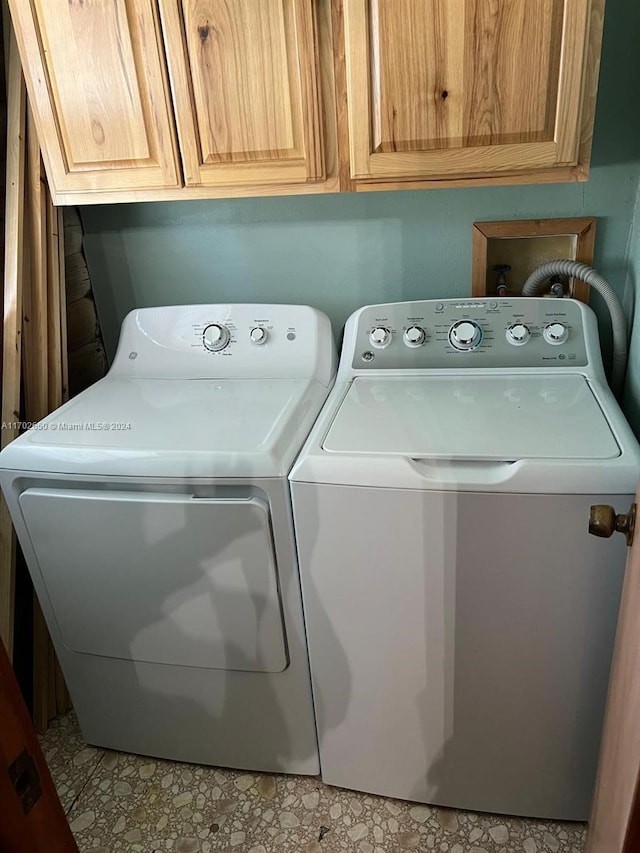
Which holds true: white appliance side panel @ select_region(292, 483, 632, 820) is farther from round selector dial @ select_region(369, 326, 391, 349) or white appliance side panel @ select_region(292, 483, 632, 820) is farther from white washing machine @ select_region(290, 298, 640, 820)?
round selector dial @ select_region(369, 326, 391, 349)

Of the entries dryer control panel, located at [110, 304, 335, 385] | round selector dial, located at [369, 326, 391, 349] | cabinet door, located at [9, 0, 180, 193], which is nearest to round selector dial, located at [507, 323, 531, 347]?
round selector dial, located at [369, 326, 391, 349]

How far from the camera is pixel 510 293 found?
1.79m

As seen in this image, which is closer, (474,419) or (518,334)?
(474,419)

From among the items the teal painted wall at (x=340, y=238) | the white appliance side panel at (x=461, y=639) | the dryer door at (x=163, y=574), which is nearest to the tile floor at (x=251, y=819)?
the white appliance side panel at (x=461, y=639)

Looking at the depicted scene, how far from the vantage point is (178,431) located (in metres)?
1.43

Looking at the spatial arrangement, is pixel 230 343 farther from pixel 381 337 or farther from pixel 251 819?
pixel 251 819

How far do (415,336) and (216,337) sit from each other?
1.78ft

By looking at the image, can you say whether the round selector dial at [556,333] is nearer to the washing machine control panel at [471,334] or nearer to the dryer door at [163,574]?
the washing machine control panel at [471,334]

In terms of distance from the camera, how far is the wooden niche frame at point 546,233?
166cm

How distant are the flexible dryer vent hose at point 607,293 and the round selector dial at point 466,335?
0.77 ft

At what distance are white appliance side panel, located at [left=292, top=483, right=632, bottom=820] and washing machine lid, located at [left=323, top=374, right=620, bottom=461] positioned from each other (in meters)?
0.10

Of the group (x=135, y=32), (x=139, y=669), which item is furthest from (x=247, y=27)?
(x=139, y=669)

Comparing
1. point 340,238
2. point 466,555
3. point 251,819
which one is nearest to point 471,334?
point 340,238

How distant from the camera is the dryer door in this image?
4.42ft
